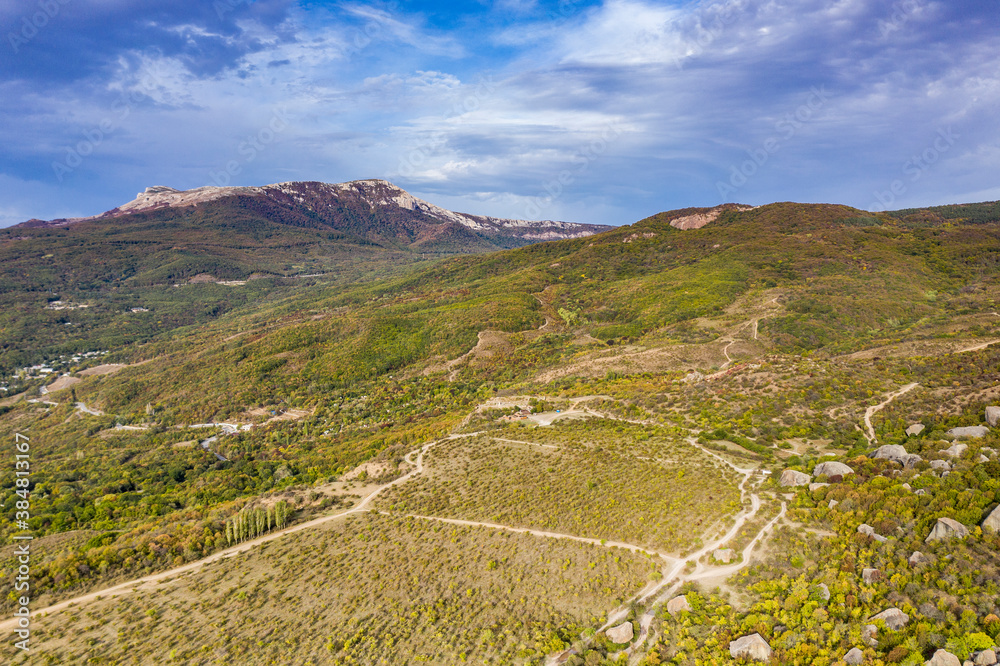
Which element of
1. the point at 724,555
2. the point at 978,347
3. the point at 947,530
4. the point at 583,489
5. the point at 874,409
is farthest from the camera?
the point at 978,347

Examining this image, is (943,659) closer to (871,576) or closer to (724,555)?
(871,576)

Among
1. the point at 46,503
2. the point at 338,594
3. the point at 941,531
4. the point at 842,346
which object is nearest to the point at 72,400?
the point at 46,503

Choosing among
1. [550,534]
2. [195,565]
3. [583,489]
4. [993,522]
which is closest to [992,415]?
[993,522]

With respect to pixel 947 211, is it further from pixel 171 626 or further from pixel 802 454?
pixel 171 626

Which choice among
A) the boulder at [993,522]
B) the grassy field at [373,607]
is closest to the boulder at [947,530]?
the boulder at [993,522]

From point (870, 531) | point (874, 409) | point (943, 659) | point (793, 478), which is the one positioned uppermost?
point (874, 409)

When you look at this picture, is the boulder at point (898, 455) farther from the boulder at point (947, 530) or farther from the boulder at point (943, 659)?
the boulder at point (943, 659)

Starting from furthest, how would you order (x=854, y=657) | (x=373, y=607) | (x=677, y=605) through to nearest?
1. (x=373, y=607)
2. (x=677, y=605)
3. (x=854, y=657)

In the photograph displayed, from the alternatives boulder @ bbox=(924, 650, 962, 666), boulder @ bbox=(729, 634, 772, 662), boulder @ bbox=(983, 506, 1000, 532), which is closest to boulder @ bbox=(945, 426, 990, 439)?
boulder @ bbox=(983, 506, 1000, 532)
